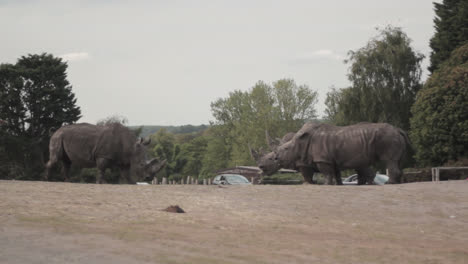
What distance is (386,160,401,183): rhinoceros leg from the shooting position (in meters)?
23.7

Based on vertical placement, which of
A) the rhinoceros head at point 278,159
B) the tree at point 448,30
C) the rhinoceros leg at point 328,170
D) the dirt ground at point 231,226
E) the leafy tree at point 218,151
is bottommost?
the dirt ground at point 231,226

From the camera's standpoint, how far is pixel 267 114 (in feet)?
245

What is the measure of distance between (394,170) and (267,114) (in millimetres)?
50976

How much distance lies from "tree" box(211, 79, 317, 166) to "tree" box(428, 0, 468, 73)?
24.1 metres

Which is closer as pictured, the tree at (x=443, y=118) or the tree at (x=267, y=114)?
the tree at (x=443, y=118)

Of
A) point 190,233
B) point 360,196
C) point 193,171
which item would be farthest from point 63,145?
point 193,171

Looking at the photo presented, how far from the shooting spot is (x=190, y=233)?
10.8m

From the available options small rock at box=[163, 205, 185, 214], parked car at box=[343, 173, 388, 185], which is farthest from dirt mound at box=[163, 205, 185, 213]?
parked car at box=[343, 173, 388, 185]

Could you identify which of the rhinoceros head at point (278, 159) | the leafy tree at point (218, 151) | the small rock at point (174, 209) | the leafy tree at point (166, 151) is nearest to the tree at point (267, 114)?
the leafy tree at point (218, 151)

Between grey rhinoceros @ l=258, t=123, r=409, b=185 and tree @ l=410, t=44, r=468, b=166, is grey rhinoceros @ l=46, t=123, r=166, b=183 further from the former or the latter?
tree @ l=410, t=44, r=468, b=166

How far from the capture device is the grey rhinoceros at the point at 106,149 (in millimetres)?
24141

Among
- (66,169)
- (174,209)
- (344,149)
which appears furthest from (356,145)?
(174,209)

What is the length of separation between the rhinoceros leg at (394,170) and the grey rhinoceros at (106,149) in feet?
26.4

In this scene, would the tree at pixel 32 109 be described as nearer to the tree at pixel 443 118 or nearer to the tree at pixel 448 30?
the tree at pixel 443 118
